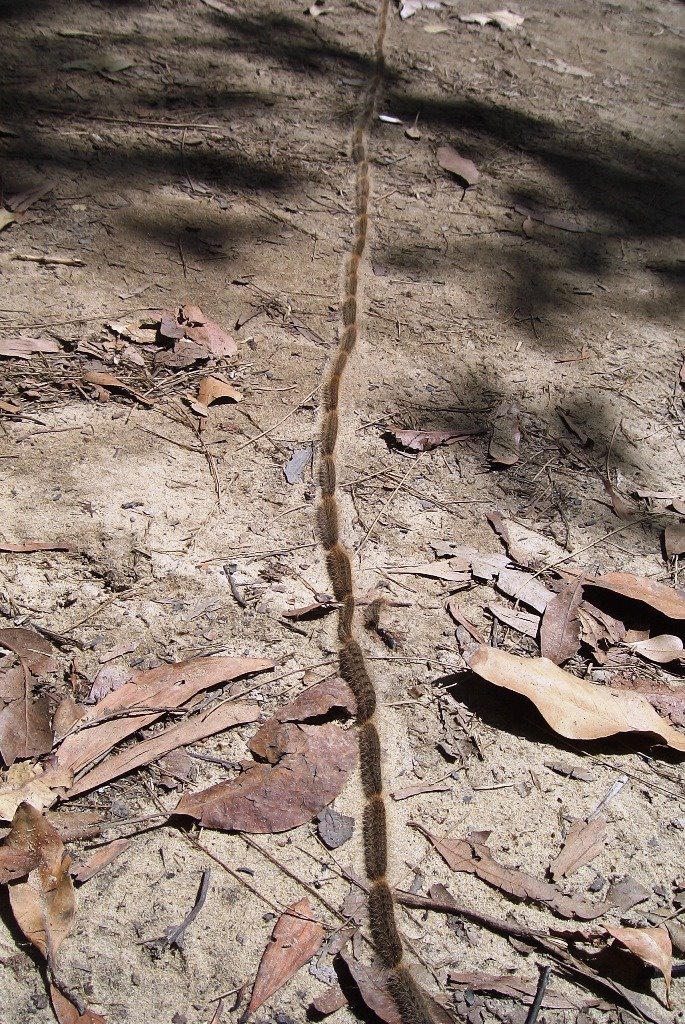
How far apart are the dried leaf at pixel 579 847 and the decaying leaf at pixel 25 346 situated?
6.46ft

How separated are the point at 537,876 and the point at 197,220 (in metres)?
2.56

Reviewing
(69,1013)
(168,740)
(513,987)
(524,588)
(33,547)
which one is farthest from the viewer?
(524,588)

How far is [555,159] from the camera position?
13.5 feet

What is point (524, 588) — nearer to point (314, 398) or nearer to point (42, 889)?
point (314, 398)

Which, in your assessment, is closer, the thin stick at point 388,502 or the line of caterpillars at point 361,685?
the line of caterpillars at point 361,685

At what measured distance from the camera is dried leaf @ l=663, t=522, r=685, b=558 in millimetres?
2457

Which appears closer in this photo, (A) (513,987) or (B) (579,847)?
(A) (513,987)

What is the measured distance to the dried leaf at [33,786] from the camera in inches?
68.4

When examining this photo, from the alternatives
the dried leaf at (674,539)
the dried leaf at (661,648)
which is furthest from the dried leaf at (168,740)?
the dried leaf at (674,539)

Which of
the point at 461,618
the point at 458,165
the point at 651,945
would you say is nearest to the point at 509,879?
the point at 651,945

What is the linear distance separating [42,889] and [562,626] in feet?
4.17

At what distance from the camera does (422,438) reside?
Answer: 267cm

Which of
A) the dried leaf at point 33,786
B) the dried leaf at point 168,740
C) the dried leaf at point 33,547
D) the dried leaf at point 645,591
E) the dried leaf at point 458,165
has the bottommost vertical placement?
the dried leaf at point 33,786

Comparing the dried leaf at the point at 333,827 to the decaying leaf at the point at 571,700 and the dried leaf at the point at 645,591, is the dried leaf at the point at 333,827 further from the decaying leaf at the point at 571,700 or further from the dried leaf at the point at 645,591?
the dried leaf at the point at 645,591
